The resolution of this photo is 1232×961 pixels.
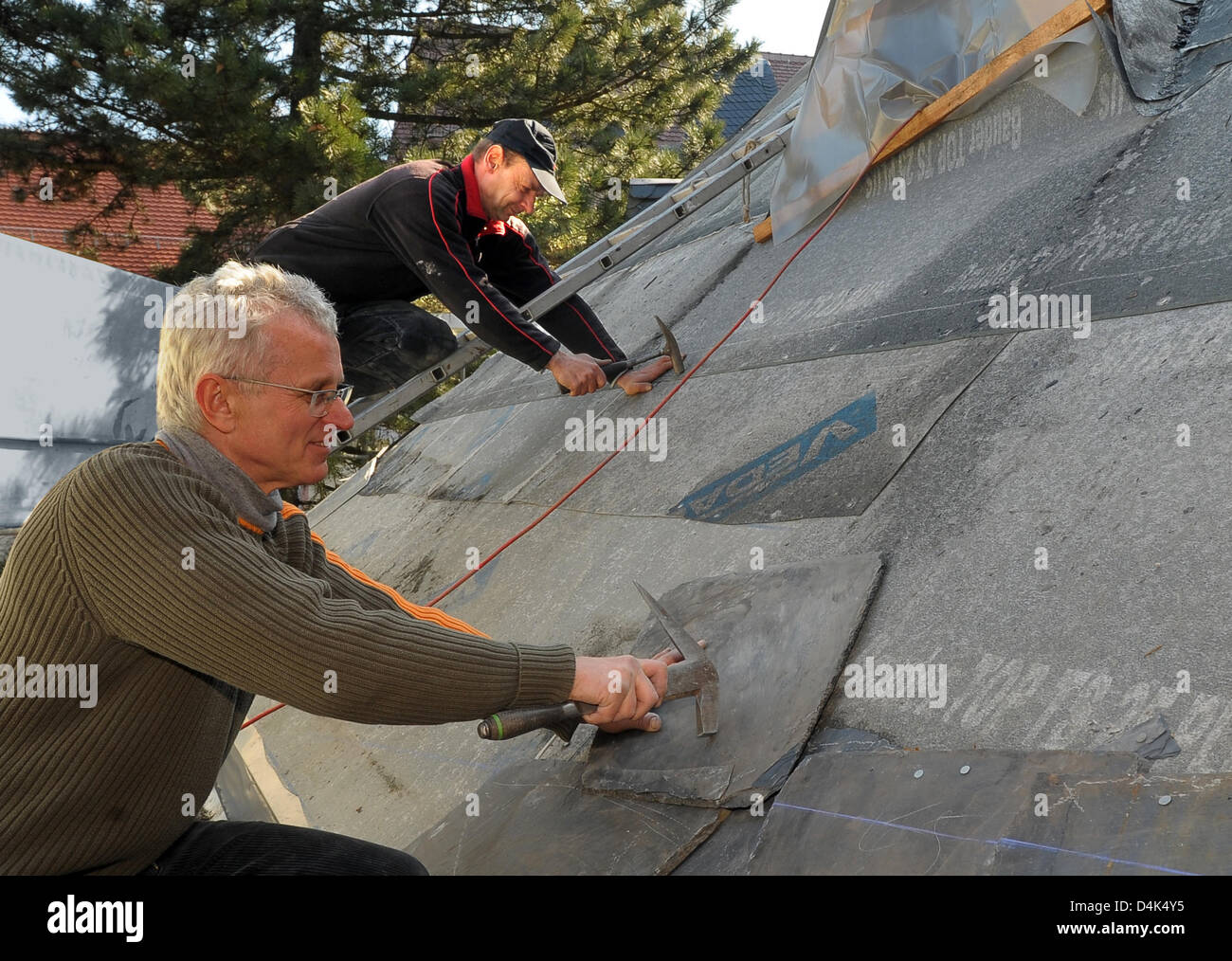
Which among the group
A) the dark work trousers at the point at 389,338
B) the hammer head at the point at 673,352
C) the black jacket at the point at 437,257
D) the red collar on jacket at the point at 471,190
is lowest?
the hammer head at the point at 673,352

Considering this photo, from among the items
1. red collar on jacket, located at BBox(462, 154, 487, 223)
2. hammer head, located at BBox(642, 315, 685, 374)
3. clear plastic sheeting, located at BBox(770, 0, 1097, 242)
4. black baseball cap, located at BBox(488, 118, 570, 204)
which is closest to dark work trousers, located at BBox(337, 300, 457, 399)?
red collar on jacket, located at BBox(462, 154, 487, 223)

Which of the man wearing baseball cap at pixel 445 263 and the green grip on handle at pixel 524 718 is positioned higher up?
the man wearing baseball cap at pixel 445 263

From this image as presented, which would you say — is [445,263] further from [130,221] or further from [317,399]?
[130,221]

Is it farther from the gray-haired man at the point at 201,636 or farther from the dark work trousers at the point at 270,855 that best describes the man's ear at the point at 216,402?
the dark work trousers at the point at 270,855

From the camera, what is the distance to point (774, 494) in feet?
9.97

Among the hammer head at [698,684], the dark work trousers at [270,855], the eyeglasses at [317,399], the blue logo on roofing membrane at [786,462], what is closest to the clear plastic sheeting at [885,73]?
the blue logo on roofing membrane at [786,462]

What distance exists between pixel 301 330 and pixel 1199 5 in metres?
3.81

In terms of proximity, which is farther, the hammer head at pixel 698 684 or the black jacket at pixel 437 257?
the black jacket at pixel 437 257

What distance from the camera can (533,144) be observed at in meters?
4.23

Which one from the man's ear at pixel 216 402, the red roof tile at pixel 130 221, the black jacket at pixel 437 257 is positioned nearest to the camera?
the man's ear at pixel 216 402

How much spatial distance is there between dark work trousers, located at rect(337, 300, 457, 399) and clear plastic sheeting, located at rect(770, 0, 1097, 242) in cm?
164

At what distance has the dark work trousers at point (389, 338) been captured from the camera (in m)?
4.77

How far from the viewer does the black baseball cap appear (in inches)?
166
